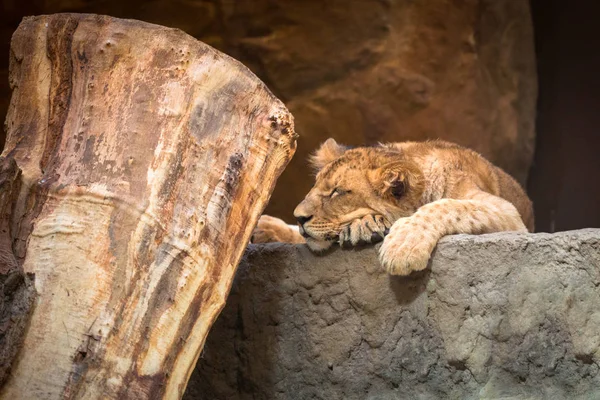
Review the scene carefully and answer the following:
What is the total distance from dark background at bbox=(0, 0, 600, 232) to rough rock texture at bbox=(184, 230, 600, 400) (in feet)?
12.6

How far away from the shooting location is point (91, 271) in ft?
9.26

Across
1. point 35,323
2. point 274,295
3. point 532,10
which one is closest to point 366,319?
point 274,295

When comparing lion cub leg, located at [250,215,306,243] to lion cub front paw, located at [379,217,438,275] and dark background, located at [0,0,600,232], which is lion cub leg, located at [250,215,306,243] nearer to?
lion cub front paw, located at [379,217,438,275]

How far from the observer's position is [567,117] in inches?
273

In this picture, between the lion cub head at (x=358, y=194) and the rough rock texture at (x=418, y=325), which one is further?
the lion cub head at (x=358, y=194)

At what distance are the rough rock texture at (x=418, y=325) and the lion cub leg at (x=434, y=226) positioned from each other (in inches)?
3.9

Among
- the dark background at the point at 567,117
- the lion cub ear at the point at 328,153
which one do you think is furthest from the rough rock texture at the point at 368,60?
the lion cub ear at the point at 328,153

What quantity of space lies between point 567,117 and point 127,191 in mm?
5023

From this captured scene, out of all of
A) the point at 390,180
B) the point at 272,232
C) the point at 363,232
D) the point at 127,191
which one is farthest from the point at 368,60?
the point at 127,191

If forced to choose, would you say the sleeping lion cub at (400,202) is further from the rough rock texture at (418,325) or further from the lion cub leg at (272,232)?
the rough rock texture at (418,325)

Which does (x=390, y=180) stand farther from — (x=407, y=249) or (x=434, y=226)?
(x=407, y=249)

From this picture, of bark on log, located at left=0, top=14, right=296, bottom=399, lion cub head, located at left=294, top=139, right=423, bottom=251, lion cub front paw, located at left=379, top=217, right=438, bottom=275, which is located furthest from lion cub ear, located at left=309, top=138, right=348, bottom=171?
lion cub front paw, located at left=379, top=217, right=438, bottom=275

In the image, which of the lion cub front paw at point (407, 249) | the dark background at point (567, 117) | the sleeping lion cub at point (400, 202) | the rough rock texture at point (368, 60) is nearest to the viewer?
the lion cub front paw at point (407, 249)

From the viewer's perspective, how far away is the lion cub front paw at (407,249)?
3.24 meters
